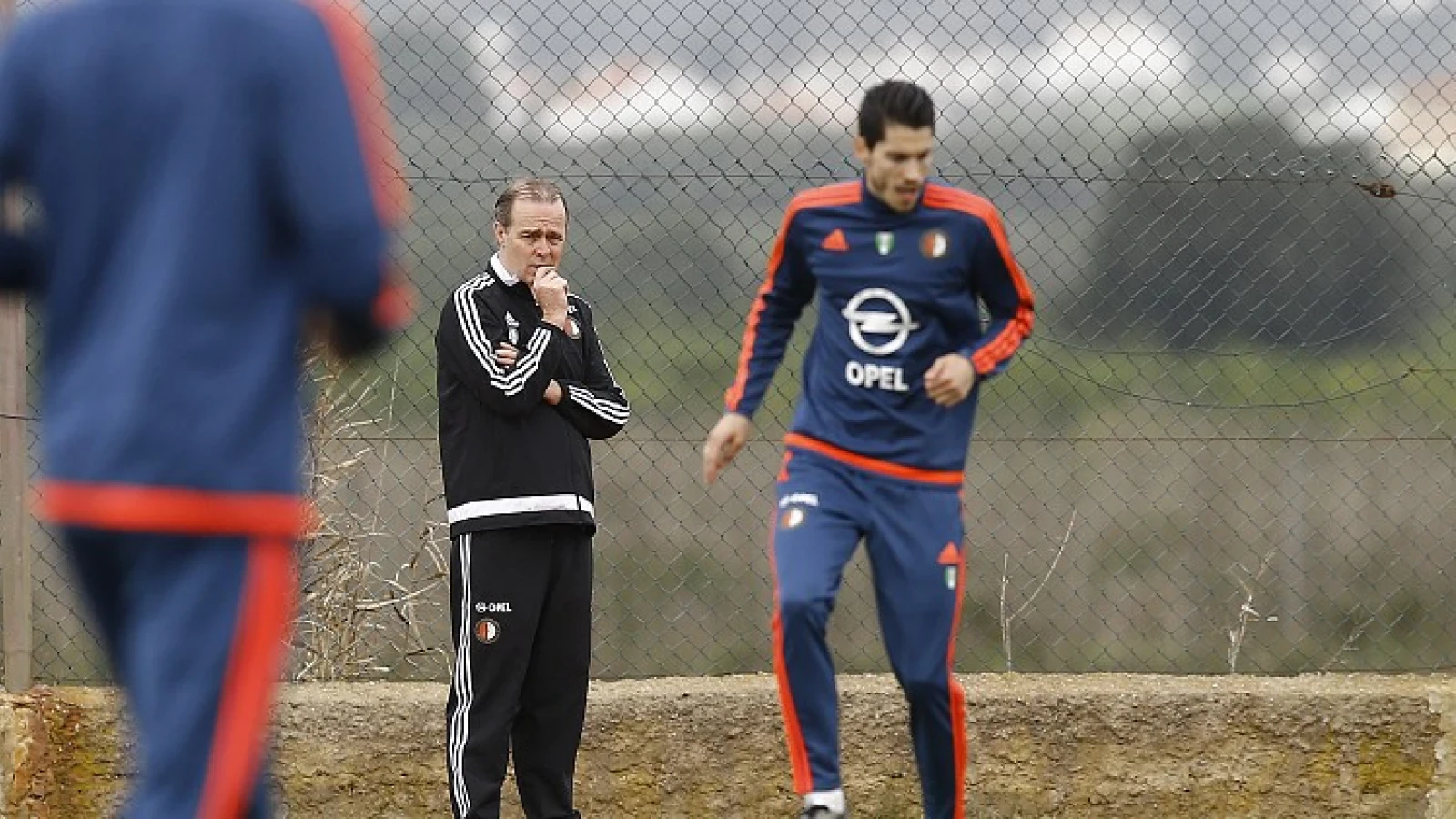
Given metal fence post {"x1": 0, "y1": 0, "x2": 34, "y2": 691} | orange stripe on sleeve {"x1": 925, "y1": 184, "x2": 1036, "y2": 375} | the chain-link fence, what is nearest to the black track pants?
the chain-link fence

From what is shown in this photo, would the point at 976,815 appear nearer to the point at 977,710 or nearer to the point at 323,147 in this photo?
the point at 977,710

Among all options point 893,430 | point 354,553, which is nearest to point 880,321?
point 893,430

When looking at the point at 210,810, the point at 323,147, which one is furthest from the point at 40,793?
the point at 323,147

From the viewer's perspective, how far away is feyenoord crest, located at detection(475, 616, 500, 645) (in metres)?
5.40

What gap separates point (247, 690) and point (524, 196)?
267 centimetres

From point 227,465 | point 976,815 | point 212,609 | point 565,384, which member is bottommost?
point 976,815

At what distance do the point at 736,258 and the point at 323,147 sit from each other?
321 cm

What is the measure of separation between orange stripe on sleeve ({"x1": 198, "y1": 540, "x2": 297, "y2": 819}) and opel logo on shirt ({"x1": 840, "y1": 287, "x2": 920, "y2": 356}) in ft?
6.45

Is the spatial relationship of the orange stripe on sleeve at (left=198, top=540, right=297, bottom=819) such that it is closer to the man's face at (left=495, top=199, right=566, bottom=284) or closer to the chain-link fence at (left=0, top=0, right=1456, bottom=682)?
the man's face at (left=495, top=199, right=566, bottom=284)

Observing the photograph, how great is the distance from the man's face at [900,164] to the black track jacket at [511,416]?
108 cm

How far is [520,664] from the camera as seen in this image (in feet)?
17.8

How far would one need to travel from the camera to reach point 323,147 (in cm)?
300

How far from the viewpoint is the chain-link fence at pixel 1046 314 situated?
6.07 m

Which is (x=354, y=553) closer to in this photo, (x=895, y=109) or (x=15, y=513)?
(x=15, y=513)
